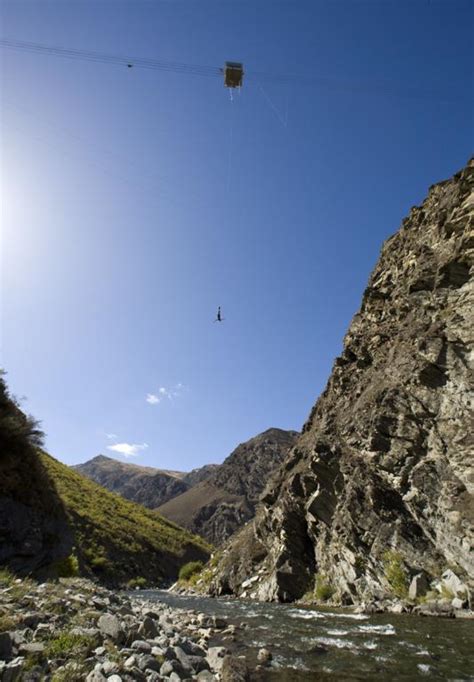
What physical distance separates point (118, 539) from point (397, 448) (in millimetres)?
70579

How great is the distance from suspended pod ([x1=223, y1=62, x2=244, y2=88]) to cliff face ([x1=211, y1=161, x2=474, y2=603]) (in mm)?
23291

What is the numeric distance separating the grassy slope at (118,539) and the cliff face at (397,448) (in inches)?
1308

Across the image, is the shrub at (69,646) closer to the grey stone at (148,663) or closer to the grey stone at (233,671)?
the grey stone at (148,663)

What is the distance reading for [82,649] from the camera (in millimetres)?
8297

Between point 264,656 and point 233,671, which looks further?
point 264,656

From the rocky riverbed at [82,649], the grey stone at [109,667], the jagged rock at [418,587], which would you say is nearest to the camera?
the rocky riverbed at [82,649]

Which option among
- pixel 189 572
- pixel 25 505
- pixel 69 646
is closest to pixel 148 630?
pixel 69 646

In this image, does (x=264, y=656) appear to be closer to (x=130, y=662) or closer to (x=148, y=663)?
(x=148, y=663)

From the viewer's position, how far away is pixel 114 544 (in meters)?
76.8

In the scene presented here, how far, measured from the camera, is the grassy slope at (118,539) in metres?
70.2

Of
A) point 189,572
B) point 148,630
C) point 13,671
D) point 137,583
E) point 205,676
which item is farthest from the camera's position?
point 137,583

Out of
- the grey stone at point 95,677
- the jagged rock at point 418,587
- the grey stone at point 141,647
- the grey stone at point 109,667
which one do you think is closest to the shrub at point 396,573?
the jagged rock at point 418,587

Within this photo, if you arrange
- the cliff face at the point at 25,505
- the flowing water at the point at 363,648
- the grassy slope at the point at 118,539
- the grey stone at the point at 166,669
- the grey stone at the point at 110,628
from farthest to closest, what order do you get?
the grassy slope at the point at 118,539
the cliff face at the point at 25,505
the flowing water at the point at 363,648
the grey stone at the point at 110,628
the grey stone at the point at 166,669

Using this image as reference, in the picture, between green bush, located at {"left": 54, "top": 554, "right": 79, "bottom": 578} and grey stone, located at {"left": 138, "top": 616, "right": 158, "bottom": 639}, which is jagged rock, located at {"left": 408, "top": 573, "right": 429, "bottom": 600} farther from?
green bush, located at {"left": 54, "top": 554, "right": 79, "bottom": 578}
